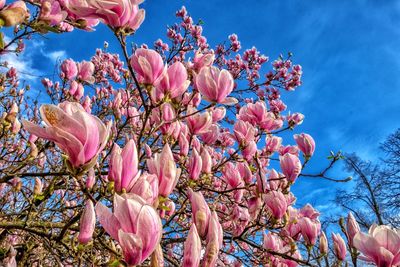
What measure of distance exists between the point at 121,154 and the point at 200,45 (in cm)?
673

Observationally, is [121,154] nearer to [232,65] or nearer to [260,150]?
[260,150]

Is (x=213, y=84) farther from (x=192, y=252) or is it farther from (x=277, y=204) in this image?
(x=192, y=252)

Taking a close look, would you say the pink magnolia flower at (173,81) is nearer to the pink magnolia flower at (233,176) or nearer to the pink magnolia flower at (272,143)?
the pink magnolia flower at (233,176)

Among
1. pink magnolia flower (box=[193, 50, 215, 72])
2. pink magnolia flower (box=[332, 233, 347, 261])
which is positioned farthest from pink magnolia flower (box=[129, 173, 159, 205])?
pink magnolia flower (box=[332, 233, 347, 261])

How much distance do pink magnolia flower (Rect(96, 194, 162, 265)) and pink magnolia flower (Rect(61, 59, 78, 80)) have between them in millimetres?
2563

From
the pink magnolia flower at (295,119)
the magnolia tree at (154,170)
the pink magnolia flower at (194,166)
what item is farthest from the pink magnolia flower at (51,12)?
the pink magnolia flower at (295,119)

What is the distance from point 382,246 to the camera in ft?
4.40

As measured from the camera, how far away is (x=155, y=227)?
867 mm

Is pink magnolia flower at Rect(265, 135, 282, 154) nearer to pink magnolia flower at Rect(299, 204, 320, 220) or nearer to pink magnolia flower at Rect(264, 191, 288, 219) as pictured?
pink magnolia flower at Rect(299, 204, 320, 220)

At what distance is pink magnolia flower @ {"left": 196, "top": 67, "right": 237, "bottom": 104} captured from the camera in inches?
72.9

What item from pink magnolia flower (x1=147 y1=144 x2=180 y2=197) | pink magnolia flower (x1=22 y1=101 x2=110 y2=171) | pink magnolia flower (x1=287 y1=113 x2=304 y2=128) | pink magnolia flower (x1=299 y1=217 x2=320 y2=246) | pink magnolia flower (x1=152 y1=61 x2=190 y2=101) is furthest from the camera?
pink magnolia flower (x1=287 y1=113 x2=304 y2=128)

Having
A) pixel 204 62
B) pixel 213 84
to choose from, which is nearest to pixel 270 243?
pixel 213 84

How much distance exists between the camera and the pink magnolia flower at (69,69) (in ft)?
10.3

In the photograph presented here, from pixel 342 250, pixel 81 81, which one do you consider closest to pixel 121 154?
pixel 342 250
